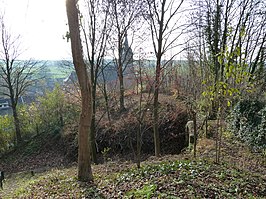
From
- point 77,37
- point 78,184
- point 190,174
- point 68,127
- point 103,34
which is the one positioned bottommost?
point 68,127

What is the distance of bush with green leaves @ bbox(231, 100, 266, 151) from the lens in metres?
7.44

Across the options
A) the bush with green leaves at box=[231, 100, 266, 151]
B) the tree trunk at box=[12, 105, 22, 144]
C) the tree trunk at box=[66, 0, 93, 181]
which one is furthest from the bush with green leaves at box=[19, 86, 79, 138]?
the bush with green leaves at box=[231, 100, 266, 151]

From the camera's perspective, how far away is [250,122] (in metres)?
8.37

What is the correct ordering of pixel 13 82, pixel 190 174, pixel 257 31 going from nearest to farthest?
pixel 190 174
pixel 257 31
pixel 13 82

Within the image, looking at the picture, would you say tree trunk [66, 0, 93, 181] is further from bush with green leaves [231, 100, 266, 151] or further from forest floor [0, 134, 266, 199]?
bush with green leaves [231, 100, 266, 151]

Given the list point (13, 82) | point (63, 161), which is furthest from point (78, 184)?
point (13, 82)

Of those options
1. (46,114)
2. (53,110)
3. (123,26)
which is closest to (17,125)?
(46,114)

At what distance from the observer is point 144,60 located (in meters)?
8.81

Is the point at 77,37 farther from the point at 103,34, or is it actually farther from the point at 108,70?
the point at 108,70

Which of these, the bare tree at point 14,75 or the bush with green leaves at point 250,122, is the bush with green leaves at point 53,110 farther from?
the bush with green leaves at point 250,122

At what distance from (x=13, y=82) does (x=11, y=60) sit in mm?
1763

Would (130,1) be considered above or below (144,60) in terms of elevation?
above

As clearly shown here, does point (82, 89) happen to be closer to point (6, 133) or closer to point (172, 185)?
point (172, 185)

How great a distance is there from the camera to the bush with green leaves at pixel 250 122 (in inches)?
293
